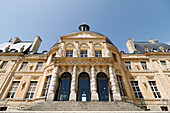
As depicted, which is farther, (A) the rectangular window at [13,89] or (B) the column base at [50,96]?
(A) the rectangular window at [13,89]

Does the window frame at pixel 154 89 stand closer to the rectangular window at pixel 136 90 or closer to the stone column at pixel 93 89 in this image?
the rectangular window at pixel 136 90

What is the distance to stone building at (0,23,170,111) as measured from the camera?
11.9 meters

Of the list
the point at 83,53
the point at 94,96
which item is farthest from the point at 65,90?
the point at 83,53

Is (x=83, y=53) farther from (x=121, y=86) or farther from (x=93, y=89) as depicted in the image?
(x=121, y=86)

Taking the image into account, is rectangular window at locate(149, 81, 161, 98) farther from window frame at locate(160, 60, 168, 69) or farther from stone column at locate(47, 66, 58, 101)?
stone column at locate(47, 66, 58, 101)

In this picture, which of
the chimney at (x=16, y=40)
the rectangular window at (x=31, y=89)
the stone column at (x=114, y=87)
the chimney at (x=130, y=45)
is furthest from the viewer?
the chimney at (x=16, y=40)

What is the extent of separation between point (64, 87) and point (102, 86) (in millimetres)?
4992

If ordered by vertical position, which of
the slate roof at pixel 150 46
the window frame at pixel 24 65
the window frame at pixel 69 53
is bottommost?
the window frame at pixel 24 65

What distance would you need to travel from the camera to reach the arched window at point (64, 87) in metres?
12.1

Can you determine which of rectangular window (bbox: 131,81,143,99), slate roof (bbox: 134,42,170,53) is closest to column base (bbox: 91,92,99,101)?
rectangular window (bbox: 131,81,143,99)

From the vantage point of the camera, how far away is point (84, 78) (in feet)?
43.3

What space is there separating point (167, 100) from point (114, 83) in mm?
8395

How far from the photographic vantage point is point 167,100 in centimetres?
1359

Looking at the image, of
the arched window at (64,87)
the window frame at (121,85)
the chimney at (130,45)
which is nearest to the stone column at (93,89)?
the arched window at (64,87)
